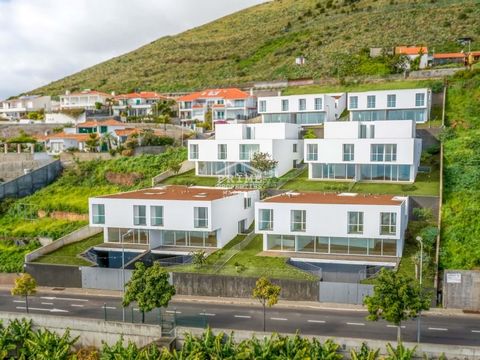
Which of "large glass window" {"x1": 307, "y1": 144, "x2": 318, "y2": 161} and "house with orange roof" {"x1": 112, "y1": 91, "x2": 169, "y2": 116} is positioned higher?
"house with orange roof" {"x1": 112, "y1": 91, "x2": 169, "y2": 116}

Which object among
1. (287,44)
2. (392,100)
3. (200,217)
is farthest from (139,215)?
(287,44)

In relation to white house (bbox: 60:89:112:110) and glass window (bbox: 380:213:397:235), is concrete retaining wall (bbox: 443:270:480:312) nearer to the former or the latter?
glass window (bbox: 380:213:397:235)

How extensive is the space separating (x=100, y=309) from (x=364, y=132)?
111 ft

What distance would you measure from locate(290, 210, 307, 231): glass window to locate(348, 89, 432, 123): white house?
105ft

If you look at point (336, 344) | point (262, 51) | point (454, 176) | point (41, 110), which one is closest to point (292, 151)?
point (454, 176)

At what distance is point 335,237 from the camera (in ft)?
135

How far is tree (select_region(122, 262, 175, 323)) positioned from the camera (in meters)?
31.0

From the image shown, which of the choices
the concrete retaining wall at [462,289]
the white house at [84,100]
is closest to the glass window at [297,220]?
the concrete retaining wall at [462,289]

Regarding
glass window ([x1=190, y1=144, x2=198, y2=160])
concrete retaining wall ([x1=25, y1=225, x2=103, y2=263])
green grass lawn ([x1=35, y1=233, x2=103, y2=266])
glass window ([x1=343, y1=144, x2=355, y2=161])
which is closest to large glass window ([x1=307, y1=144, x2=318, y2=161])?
glass window ([x1=343, y1=144, x2=355, y2=161])

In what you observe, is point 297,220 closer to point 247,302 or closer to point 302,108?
point 247,302

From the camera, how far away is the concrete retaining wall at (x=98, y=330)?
95.8 ft

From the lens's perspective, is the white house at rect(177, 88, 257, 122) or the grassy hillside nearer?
the white house at rect(177, 88, 257, 122)

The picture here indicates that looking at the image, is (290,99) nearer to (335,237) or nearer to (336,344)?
(335,237)

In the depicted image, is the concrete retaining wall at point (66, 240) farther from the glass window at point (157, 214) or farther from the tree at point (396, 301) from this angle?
the tree at point (396, 301)
